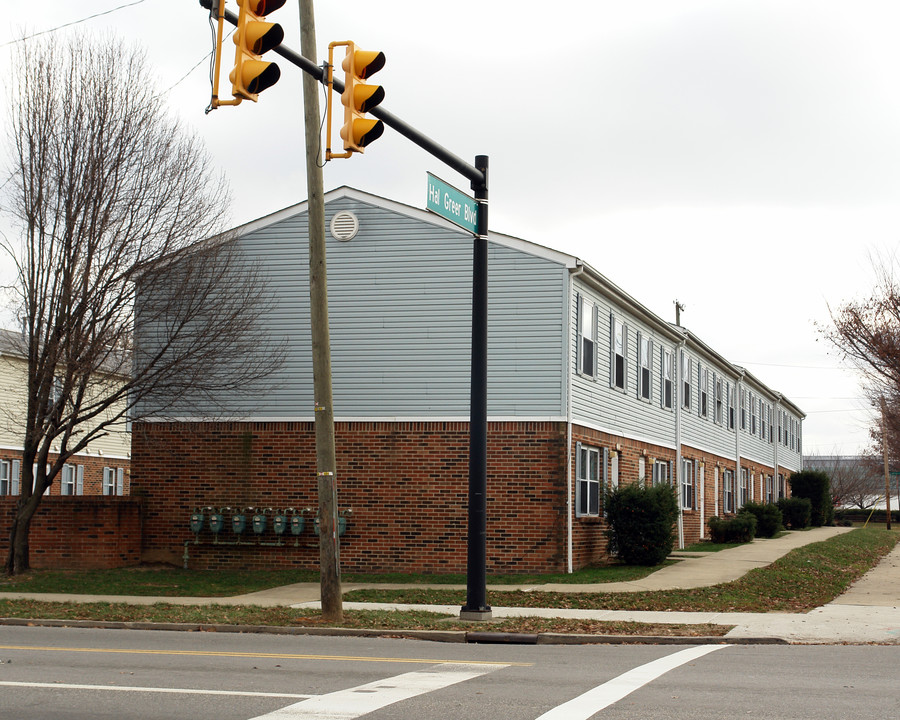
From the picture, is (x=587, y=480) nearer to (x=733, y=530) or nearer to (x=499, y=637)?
(x=733, y=530)

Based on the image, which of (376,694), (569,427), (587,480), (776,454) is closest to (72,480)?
(587,480)

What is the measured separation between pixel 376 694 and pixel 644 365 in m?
19.7

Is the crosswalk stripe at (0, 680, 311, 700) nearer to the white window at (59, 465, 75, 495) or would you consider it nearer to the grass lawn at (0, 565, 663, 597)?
the grass lawn at (0, 565, 663, 597)

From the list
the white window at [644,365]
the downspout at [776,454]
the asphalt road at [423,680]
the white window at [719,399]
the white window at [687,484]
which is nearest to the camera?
the asphalt road at [423,680]

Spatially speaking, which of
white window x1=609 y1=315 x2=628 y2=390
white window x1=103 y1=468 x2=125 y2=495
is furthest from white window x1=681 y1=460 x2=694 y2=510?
white window x1=103 y1=468 x2=125 y2=495

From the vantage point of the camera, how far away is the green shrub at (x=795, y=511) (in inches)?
1635

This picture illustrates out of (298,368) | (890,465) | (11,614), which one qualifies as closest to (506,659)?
(11,614)

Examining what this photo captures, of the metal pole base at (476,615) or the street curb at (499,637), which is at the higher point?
the metal pole base at (476,615)

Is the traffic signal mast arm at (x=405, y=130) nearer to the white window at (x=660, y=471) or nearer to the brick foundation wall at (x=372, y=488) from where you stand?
the brick foundation wall at (x=372, y=488)

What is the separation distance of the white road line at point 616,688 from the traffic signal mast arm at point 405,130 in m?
5.89

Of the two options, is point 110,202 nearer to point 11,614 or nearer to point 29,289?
point 29,289

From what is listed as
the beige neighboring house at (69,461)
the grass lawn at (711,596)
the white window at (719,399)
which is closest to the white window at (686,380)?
the white window at (719,399)

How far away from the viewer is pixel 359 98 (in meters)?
10.6

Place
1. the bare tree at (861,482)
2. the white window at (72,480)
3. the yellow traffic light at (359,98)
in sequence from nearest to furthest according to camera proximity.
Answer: the yellow traffic light at (359,98) < the white window at (72,480) < the bare tree at (861,482)
